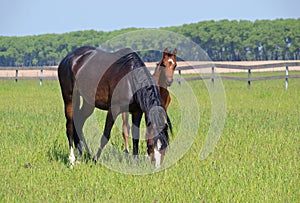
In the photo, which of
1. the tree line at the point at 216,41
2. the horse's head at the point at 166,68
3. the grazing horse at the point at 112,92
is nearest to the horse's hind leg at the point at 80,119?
the grazing horse at the point at 112,92

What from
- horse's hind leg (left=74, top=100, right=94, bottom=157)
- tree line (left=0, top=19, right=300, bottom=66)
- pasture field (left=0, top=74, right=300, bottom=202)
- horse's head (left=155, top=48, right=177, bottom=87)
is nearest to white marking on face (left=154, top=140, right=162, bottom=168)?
pasture field (left=0, top=74, right=300, bottom=202)

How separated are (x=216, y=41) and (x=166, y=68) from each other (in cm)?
11392

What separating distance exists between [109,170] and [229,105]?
9.31 metres

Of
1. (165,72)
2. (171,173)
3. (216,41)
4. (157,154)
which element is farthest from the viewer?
(216,41)

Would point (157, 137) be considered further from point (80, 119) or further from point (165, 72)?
point (80, 119)

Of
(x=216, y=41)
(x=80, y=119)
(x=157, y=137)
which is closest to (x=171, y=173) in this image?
(x=157, y=137)

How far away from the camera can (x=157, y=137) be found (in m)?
5.32

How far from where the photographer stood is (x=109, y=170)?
19.5ft

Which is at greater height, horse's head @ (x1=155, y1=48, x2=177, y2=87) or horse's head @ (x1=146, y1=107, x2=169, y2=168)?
horse's head @ (x1=155, y1=48, x2=177, y2=87)

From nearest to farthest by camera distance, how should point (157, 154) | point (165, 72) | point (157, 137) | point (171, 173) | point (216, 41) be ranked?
1. point (157, 137)
2. point (157, 154)
3. point (171, 173)
4. point (165, 72)
5. point (216, 41)

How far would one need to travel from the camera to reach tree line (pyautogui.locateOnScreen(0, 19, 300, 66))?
4503 inches

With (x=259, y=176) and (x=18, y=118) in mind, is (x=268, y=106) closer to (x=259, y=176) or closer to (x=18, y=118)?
(x=18, y=118)

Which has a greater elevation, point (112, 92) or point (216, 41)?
point (112, 92)

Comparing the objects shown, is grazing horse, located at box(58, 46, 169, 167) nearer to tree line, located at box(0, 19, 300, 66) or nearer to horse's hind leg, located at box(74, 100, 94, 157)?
horse's hind leg, located at box(74, 100, 94, 157)
